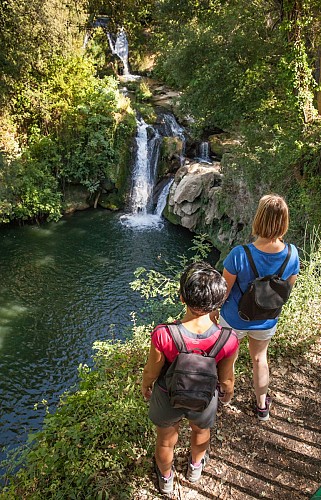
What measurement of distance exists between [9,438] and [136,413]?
3.74 meters

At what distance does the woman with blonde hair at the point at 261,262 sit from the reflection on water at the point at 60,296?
2202 mm

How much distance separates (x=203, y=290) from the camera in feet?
6.41

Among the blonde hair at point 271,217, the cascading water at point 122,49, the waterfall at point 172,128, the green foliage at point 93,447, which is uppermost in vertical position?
the cascading water at point 122,49

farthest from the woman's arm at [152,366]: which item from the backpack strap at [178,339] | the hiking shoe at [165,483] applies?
the hiking shoe at [165,483]

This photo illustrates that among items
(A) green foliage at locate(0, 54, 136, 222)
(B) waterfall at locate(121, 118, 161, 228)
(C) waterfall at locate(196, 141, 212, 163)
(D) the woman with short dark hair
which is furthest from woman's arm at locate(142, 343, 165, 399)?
(C) waterfall at locate(196, 141, 212, 163)

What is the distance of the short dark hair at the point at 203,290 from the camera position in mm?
1954

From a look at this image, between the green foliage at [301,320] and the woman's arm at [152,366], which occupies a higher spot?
the woman's arm at [152,366]

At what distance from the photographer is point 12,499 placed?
106 inches

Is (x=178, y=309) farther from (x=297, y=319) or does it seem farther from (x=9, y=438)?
(x=9, y=438)

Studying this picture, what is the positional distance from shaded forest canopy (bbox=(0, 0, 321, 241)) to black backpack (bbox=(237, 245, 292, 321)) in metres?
5.42

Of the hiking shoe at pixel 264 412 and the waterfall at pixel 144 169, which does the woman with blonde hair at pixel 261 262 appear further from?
the waterfall at pixel 144 169

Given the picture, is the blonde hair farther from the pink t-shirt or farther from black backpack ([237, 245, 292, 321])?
the pink t-shirt

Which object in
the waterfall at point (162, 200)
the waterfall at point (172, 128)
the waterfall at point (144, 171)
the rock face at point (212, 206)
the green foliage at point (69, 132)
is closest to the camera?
the rock face at point (212, 206)

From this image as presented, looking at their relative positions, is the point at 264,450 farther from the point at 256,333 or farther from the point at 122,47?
the point at 122,47
